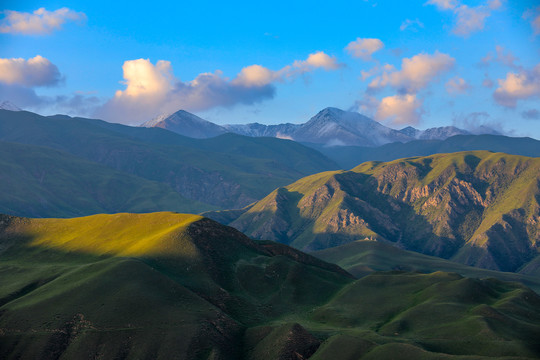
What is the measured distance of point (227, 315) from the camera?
16300cm

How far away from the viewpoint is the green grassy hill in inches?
5551

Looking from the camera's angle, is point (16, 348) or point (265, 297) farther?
point (265, 297)

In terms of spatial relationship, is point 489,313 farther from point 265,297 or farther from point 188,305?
point 188,305

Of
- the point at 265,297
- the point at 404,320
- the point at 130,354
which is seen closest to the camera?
the point at 130,354

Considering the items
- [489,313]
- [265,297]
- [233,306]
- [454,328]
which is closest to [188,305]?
[233,306]

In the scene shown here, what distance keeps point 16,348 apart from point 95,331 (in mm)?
20243

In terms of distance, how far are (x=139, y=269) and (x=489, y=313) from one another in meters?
107

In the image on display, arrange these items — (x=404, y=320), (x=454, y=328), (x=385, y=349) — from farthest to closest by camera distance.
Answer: (x=404, y=320)
(x=454, y=328)
(x=385, y=349)

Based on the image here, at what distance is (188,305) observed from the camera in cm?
16100

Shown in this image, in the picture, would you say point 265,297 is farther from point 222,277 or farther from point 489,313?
point 489,313

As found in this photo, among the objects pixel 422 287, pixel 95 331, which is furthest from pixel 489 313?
pixel 95 331

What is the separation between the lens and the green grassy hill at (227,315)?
463 feet

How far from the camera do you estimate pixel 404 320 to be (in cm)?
16438

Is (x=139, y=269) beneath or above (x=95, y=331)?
above
